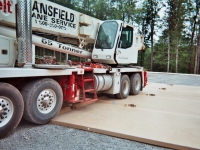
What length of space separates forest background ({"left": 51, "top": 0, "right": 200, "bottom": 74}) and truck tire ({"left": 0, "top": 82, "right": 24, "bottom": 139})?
26.4 meters

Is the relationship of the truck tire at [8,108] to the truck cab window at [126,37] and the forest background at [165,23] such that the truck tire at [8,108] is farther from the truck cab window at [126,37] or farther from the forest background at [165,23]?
the forest background at [165,23]

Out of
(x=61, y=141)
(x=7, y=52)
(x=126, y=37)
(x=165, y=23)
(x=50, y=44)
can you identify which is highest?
(x=165, y=23)

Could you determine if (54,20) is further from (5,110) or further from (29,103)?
(5,110)

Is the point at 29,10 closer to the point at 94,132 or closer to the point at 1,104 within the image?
the point at 1,104

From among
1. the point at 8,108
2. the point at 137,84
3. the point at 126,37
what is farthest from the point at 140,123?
the point at 137,84

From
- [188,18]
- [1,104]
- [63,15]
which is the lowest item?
[1,104]

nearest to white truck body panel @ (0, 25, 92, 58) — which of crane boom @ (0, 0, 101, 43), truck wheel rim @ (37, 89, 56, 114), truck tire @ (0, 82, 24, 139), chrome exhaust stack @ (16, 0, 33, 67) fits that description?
crane boom @ (0, 0, 101, 43)

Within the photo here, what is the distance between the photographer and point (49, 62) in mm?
5379

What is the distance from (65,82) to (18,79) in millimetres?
1355

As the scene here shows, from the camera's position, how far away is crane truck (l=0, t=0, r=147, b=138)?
385 centimetres

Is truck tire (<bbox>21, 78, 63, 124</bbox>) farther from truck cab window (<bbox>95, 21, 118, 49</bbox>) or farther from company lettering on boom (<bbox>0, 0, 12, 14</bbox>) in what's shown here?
truck cab window (<bbox>95, 21, 118, 49</bbox>)

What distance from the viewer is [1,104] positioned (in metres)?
3.49

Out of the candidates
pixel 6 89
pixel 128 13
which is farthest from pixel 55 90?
pixel 128 13

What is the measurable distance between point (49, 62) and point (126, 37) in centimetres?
357
